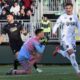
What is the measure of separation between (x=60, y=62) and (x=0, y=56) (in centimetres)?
250

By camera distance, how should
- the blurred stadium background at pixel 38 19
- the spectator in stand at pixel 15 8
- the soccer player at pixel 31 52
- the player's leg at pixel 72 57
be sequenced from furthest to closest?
the spectator in stand at pixel 15 8 < the blurred stadium background at pixel 38 19 < the player's leg at pixel 72 57 < the soccer player at pixel 31 52

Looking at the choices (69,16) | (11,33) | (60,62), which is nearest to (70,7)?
(69,16)

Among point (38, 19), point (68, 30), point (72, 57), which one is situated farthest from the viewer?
point (38, 19)

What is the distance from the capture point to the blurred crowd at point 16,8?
23172 mm

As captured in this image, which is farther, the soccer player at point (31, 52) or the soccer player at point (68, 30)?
the soccer player at point (68, 30)

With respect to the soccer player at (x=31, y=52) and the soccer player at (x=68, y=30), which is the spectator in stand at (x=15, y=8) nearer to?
the soccer player at (x=68, y=30)

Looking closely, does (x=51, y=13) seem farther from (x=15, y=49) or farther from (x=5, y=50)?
(x=15, y=49)

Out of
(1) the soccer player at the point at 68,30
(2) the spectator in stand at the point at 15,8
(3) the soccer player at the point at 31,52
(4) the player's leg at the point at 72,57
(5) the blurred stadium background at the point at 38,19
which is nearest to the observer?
(3) the soccer player at the point at 31,52

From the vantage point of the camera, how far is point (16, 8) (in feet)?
76.1

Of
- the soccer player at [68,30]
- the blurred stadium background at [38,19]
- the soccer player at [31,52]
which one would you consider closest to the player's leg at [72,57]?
the soccer player at [68,30]

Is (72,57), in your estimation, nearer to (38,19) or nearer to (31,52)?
(31,52)

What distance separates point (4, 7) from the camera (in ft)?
76.2

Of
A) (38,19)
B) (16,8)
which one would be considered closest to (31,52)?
(16,8)

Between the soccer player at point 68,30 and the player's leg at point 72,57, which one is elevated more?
the soccer player at point 68,30
